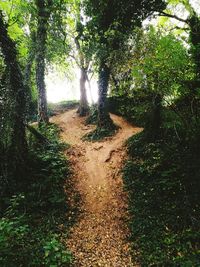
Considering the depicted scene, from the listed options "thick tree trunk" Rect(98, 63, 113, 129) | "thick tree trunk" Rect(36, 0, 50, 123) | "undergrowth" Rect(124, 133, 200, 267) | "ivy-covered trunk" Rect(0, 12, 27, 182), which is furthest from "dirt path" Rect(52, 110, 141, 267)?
"thick tree trunk" Rect(36, 0, 50, 123)

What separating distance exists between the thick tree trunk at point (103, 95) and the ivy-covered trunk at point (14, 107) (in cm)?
558

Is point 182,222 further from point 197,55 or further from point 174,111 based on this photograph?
point 197,55

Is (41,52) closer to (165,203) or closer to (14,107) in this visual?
(14,107)

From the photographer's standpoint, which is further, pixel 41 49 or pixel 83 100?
pixel 83 100

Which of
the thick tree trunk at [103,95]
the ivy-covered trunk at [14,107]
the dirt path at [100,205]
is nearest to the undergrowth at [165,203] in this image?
the dirt path at [100,205]

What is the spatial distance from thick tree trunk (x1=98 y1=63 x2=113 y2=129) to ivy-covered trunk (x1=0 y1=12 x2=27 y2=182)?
18.3 ft

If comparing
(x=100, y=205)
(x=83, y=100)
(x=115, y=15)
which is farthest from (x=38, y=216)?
Answer: (x=83, y=100)

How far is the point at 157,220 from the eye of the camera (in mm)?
7133

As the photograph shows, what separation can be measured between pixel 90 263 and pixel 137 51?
10.3 metres

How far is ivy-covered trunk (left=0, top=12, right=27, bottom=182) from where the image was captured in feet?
28.7

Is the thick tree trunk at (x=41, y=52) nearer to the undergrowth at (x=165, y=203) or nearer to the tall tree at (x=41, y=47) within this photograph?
the tall tree at (x=41, y=47)

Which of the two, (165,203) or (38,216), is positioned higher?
(165,203)

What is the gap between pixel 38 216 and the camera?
777 centimetres

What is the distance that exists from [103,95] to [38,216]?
799 centimetres
